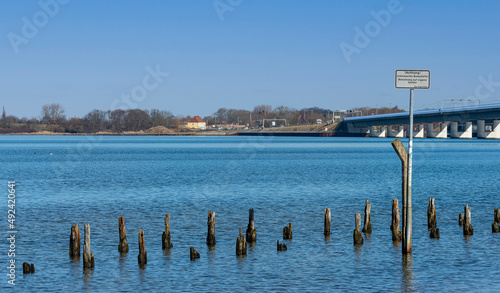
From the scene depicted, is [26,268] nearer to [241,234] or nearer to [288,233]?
[241,234]

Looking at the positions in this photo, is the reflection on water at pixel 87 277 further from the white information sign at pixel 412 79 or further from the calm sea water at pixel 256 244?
the white information sign at pixel 412 79

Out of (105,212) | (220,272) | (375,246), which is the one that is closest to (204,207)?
(105,212)

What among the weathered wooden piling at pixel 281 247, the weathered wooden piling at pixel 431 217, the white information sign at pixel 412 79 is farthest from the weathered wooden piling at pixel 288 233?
the white information sign at pixel 412 79

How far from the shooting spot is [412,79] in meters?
21.3

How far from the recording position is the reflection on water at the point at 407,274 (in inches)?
819

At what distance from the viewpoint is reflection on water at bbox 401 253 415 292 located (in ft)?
68.2

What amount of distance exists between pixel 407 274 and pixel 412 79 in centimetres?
668

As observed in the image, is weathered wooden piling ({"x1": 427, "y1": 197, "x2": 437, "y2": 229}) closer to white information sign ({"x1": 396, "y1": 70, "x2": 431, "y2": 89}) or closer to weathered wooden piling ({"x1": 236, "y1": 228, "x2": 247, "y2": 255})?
weathered wooden piling ({"x1": 236, "y1": 228, "x2": 247, "y2": 255})

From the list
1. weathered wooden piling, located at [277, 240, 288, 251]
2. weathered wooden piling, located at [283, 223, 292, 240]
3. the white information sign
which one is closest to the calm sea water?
weathered wooden piling, located at [277, 240, 288, 251]

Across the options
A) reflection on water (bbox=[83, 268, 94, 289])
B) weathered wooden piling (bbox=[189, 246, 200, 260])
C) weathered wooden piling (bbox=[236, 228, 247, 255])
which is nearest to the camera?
reflection on water (bbox=[83, 268, 94, 289])

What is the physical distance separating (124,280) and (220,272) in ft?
10.9

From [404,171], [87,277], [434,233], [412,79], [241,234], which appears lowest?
[87,277]

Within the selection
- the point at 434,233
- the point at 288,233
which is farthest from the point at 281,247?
the point at 434,233

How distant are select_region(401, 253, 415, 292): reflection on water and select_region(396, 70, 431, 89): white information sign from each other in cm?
636
